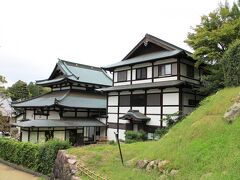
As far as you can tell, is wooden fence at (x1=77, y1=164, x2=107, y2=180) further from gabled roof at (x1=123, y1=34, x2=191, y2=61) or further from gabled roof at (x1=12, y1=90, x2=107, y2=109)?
gabled roof at (x1=123, y1=34, x2=191, y2=61)

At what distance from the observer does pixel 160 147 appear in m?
12.0

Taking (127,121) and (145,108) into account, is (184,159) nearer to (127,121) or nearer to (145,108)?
(145,108)

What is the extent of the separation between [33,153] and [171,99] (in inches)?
484

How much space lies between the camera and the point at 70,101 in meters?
29.8

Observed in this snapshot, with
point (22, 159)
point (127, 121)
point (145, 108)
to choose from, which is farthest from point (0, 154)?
point (145, 108)

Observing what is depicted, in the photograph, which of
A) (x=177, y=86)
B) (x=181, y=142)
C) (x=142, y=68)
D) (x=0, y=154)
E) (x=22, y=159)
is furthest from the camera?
(x=142, y=68)

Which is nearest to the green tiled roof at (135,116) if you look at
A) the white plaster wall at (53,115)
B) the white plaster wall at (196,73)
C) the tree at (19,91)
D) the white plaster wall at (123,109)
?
the white plaster wall at (123,109)

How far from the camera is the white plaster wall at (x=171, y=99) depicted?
22.8 m

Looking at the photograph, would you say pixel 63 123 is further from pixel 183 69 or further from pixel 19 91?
pixel 19 91

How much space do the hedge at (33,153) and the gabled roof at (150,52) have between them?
1222 centimetres

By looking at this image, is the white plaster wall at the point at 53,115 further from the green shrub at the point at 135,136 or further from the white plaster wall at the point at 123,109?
the green shrub at the point at 135,136

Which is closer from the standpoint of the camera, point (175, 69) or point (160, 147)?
point (160, 147)

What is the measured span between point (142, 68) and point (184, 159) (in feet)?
57.0

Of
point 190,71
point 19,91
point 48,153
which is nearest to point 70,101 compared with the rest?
point 48,153
